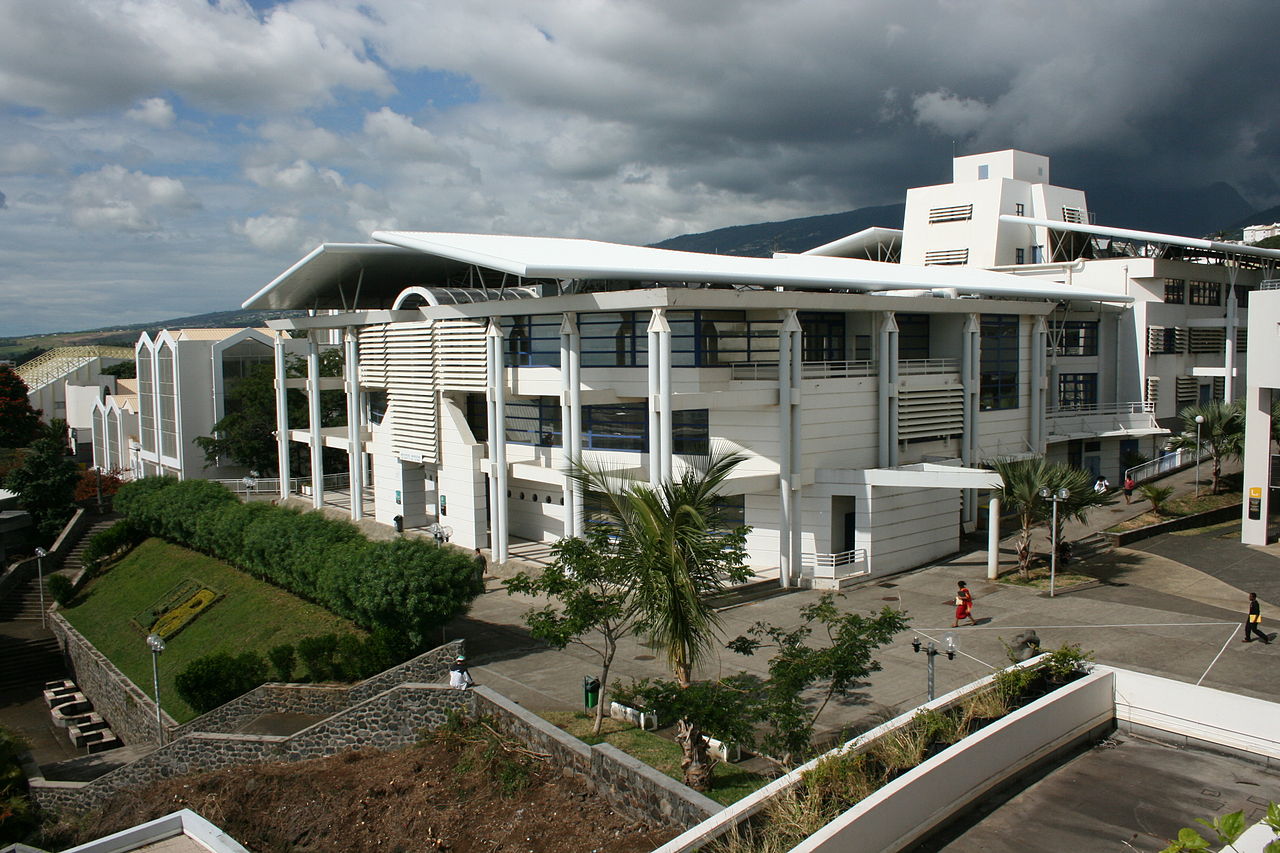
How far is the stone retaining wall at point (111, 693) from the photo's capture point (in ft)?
92.8

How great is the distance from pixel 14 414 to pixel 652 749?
7330cm

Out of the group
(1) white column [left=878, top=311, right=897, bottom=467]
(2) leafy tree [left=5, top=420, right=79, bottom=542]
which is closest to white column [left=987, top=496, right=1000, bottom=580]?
(1) white column [left=878, top=311, right=897, bottom=467]

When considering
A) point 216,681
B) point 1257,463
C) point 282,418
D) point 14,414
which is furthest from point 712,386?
point 14,414

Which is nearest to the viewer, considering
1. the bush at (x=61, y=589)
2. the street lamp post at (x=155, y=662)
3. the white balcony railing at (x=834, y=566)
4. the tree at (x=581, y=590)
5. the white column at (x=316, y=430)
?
the tree at (x=581, y=590)

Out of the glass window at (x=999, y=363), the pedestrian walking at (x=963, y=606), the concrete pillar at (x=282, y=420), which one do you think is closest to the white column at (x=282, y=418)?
the concrete pillar at (x=282, y=420)

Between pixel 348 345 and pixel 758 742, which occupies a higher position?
pixel 348 345

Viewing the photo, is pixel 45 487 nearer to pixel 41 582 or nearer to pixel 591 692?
pixel 41 582

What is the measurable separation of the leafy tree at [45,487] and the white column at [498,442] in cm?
3265

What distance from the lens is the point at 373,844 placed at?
1493 cm

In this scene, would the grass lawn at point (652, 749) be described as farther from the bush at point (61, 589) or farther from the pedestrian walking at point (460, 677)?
the bush at point (61, 589)

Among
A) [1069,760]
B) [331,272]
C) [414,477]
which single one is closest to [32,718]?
[414,477]

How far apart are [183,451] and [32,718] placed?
65.5 feet

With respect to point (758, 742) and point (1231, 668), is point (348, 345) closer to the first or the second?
point (758, 742)

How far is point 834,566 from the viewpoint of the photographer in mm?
26516
